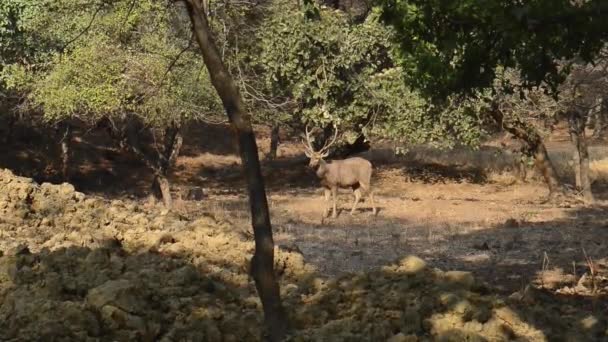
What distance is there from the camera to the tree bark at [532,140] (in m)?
27.7

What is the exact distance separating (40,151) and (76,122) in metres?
7.96

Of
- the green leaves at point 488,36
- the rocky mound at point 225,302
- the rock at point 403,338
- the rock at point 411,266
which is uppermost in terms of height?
the green leaves at point 488,36

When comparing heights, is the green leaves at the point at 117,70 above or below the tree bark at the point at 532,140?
above

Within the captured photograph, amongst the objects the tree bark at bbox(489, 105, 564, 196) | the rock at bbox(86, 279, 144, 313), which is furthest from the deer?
the rock at bbox(86, 279, 144, 313)

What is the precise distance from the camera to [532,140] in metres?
28.4

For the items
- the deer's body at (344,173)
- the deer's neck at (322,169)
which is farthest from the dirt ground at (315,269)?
the deer's neck at (322,169)

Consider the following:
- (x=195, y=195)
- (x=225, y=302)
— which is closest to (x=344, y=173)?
(x=195, y=195)

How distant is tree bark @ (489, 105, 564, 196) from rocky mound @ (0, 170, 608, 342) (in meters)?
15.9

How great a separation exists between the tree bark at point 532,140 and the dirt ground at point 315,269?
985 mm

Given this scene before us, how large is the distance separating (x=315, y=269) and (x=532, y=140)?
1657cm

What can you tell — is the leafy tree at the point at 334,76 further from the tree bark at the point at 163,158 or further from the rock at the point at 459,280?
the rock at the point at 459,280

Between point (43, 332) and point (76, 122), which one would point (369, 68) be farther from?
point (43, 332)

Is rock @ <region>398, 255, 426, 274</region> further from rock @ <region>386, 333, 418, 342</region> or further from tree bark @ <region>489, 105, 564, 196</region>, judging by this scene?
tree bark @ <region>489, 105, 564, 196</region>

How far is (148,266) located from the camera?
1187 centimetres
